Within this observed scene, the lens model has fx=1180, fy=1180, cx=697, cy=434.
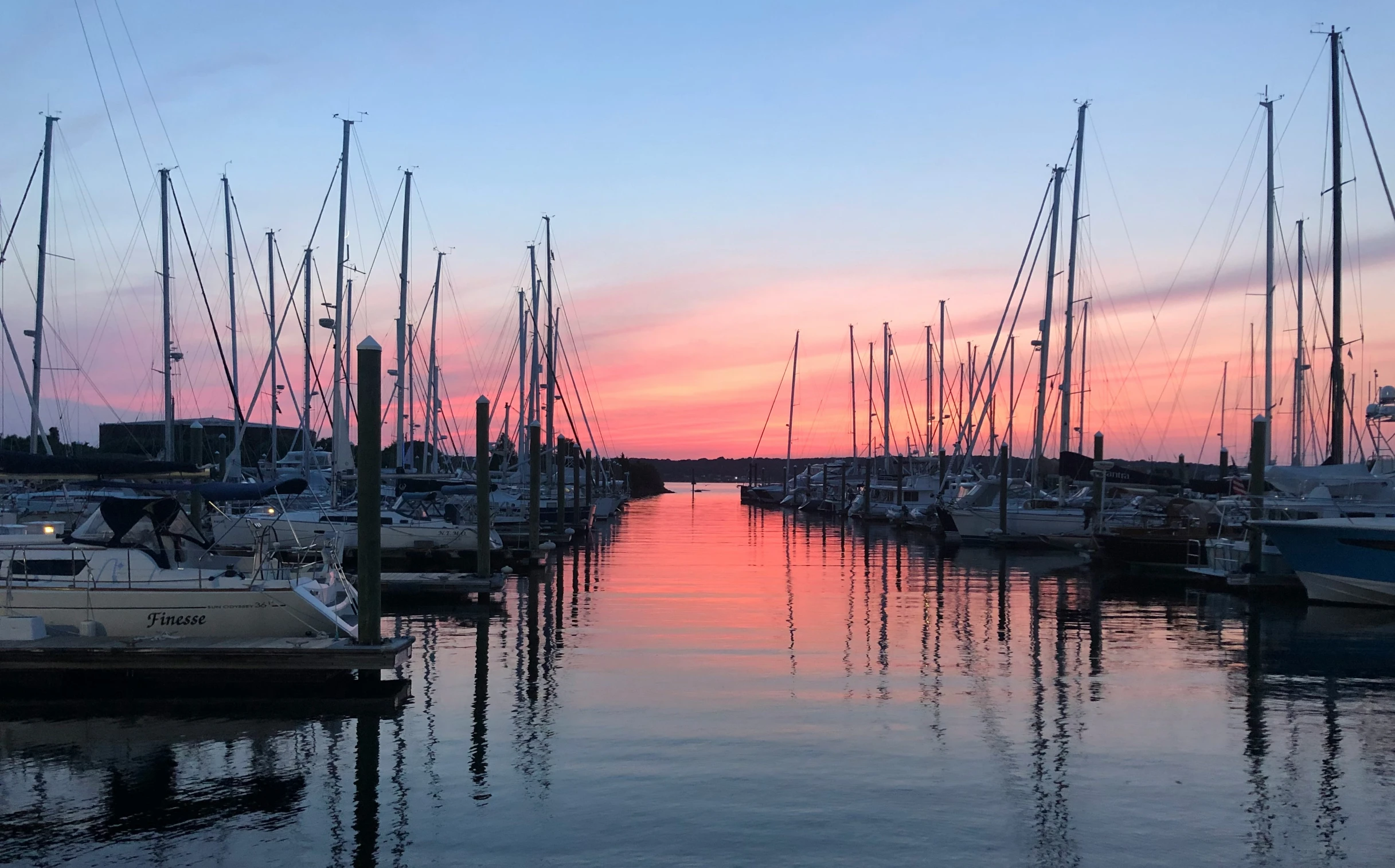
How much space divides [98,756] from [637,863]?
691 centimetres

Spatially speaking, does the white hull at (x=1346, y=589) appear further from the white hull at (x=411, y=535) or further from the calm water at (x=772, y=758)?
the white hull at (x=411, y=535)

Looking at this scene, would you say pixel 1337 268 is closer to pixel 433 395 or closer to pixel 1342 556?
pixel 1342 556

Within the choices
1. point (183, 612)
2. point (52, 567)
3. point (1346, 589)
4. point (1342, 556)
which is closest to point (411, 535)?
point (52, 567)

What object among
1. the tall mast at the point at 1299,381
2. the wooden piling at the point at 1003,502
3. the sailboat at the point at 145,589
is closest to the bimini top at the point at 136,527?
the sailboat at the point at 145,589

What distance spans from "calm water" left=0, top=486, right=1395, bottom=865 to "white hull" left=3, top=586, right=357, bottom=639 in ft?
6.23

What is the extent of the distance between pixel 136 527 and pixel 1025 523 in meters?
37.5

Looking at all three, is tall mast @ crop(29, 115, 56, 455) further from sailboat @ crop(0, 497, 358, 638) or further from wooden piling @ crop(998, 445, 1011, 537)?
wooden piling @ crop(998, 445, 1011, 537)

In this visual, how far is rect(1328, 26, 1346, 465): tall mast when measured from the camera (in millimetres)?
31594

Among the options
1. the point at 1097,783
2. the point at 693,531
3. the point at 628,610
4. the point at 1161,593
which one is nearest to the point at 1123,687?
the point at 1097,783

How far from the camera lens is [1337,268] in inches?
1266

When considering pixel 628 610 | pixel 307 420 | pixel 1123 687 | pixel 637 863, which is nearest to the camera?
pixel 637 863

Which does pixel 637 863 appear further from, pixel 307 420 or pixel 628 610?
pixel 307 420

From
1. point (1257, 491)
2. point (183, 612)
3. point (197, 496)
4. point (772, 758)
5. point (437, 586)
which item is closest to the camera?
point (772, 758)

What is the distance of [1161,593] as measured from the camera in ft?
101
